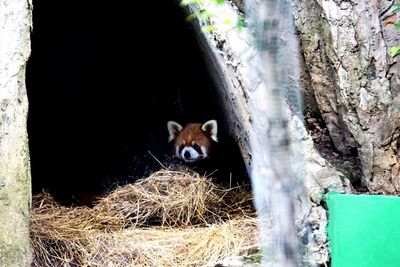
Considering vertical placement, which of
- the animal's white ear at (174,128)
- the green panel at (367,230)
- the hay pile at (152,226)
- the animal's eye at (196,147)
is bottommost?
the hay pile at (152,226)

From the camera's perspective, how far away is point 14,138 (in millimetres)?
2967

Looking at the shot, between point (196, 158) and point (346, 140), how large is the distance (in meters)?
1.39

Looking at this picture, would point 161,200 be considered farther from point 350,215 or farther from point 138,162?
point 350,215

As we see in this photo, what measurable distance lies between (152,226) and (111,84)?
2.02 metres

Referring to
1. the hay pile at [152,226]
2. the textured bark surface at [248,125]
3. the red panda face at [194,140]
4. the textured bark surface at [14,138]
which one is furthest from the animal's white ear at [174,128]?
the textured bark surface at [14,138]

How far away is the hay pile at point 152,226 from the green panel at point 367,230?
2.36 ft

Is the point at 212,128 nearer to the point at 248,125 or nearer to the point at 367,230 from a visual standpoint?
the point at 248,125

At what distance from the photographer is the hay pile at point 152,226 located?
10.9 ft

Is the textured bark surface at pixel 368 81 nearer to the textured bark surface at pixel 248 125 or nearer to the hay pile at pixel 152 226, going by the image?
the textured bark surface at pixel 248 125

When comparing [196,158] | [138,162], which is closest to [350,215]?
[196,158]

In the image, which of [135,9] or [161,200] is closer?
[161,200]

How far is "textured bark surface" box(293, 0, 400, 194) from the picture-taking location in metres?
3.65

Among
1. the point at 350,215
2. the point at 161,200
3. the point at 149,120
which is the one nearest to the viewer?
the point at 350,215

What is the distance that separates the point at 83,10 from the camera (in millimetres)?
5590
